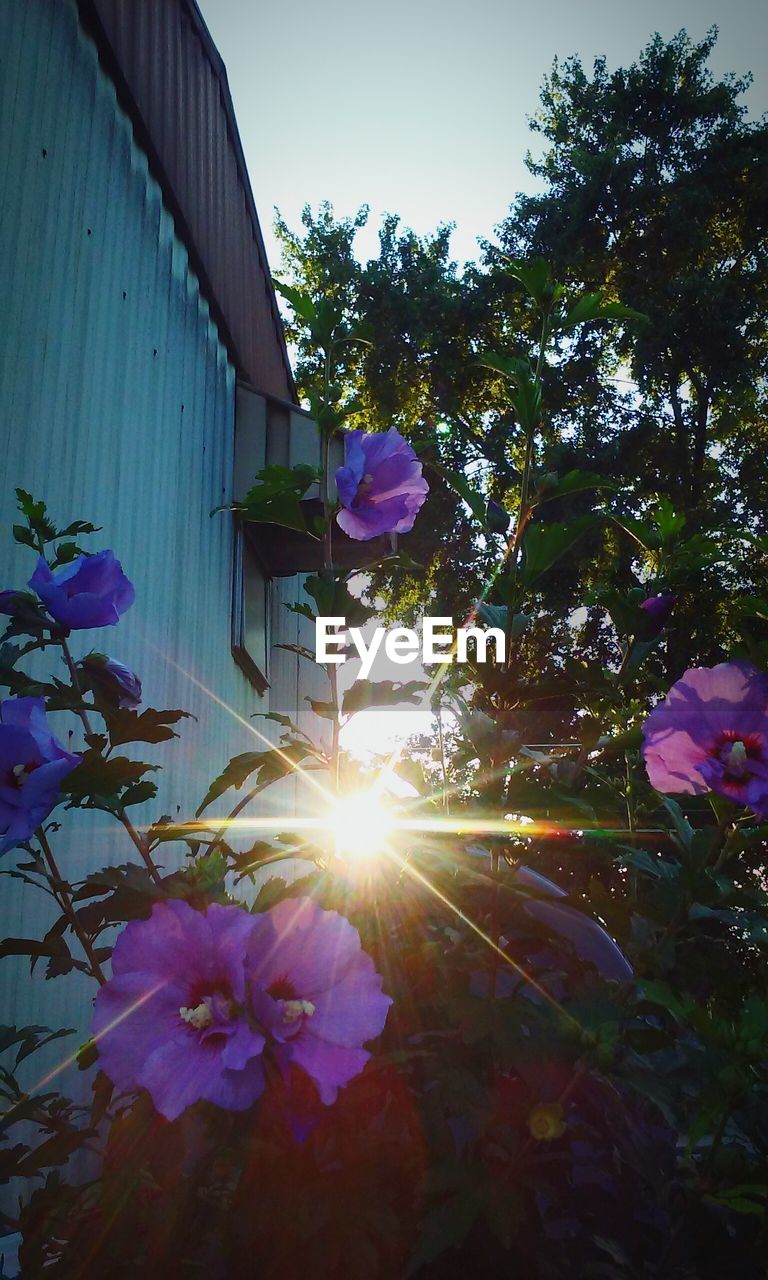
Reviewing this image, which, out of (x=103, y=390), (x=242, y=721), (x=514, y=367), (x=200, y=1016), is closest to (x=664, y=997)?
(x=200, y=1016)

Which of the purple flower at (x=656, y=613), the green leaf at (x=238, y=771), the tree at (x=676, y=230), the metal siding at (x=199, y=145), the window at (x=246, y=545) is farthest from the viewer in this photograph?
the tree at (x=676, y=230)

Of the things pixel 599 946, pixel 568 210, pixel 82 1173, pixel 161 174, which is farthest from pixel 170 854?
pixel 568 210

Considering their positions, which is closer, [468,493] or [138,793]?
[138,793]

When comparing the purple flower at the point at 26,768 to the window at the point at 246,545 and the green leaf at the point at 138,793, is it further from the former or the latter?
the window at the point at 246,545

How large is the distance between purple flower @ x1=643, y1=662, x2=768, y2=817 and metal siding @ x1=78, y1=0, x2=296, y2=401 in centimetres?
335

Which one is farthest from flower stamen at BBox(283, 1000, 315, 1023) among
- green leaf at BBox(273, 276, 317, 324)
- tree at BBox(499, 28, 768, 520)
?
tree at BBox(499, 28, 768, 520)

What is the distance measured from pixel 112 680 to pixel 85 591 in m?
0.12

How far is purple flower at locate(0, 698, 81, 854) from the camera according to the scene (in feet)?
3.10

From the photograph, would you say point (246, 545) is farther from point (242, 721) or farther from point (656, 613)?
point (656, 613)

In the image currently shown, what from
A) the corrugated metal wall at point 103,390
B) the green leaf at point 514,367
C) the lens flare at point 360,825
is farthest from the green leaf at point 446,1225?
the corrugated metal wall at point 103,390

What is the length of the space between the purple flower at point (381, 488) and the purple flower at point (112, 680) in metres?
0.35

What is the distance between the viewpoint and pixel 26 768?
1001 millimetres

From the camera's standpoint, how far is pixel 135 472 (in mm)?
3562

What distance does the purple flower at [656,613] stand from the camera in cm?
119
